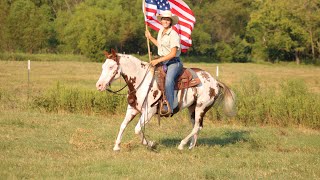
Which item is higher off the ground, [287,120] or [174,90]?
[174,90]

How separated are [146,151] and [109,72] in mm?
1747

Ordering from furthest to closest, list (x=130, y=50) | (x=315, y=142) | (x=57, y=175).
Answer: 1. (x=130, y=50)
2. (x=315, y=142)
3. (x=57, y=175)

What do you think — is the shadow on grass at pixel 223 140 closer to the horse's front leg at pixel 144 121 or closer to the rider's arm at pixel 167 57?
the horse's front leg at pixel 144 121

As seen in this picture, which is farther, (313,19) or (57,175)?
(313,19)

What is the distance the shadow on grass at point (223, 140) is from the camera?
13.3 m

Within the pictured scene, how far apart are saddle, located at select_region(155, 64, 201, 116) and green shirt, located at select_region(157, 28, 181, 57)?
1.06 ft

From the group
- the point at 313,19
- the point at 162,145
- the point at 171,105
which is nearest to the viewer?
the point at 171,105

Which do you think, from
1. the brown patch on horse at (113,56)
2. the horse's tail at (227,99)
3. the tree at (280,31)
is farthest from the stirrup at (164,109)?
the tree at (280,31)

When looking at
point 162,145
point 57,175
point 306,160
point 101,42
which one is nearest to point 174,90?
point 162,145

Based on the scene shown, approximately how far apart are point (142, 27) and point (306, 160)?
224 ft

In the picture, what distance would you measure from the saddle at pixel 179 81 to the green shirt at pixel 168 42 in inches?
12.7

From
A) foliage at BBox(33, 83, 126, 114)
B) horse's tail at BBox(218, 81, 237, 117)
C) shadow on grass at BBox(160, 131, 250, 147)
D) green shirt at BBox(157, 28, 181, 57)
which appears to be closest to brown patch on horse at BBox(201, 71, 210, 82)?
horse's tail at BBox(218, 81, 237, 117)

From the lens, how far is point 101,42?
6544 centimetres

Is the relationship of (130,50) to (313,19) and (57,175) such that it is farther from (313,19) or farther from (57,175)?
(57,175)
